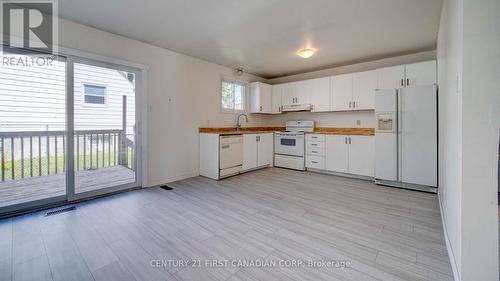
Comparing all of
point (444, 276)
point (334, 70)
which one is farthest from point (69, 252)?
point (334, 70)

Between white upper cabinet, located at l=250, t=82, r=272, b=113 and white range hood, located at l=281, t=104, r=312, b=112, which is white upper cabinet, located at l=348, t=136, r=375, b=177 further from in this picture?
white upper cabinet, located at l=250, t=82, r=272, b=113

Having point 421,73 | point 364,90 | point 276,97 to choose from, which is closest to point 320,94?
point 364,90

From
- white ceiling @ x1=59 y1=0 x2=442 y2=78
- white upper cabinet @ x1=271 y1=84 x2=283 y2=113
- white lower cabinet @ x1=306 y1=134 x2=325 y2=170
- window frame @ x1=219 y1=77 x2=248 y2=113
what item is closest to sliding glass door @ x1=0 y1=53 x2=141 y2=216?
white ceiling @ x1=59 y1=0 x2=442 y2=78

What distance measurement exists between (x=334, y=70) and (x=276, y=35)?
2407 millimetres

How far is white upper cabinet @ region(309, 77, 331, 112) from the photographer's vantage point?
4.71 metres

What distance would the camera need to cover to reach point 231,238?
193 cm

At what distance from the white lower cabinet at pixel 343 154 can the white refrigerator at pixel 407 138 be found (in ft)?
0.87

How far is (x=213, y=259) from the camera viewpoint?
5.30 ft

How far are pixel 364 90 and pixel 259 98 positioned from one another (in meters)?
2.45

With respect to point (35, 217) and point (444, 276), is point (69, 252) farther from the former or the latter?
point (444, 276)

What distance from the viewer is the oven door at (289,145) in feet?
16.0

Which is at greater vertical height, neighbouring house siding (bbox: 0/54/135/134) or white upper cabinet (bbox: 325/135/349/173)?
neighbouring house siding (bbox: 0/54/135/134)

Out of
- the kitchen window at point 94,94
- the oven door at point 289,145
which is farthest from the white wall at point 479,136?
the kitchen window at point 94,94

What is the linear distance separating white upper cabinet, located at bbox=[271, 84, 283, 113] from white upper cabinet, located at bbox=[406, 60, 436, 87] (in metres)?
2.78
